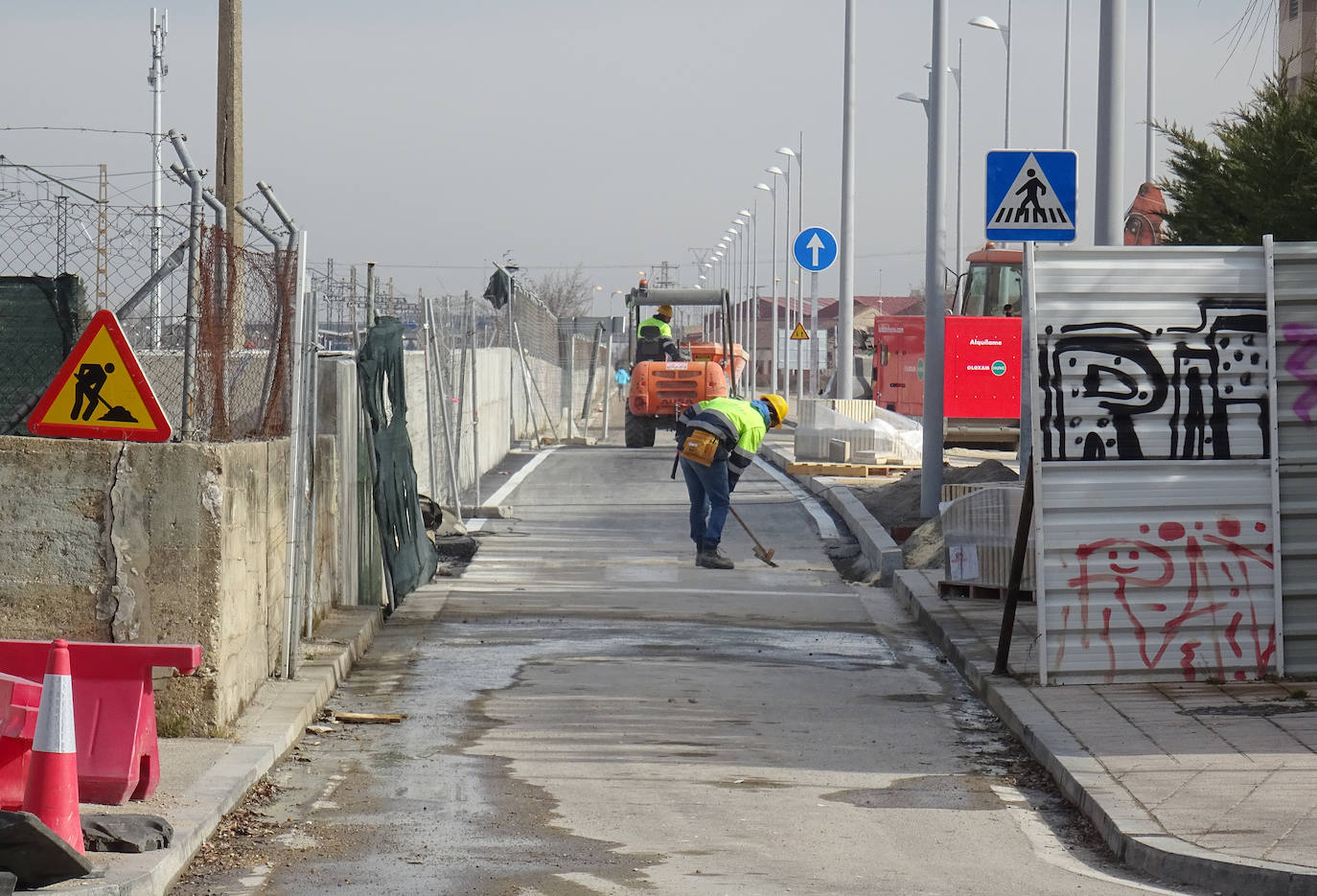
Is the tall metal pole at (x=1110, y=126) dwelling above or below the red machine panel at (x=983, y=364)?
above

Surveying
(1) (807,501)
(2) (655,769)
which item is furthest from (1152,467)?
(1) (807,501)

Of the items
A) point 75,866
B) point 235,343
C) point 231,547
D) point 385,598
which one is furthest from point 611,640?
point 75,866

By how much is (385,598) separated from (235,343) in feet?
9.24

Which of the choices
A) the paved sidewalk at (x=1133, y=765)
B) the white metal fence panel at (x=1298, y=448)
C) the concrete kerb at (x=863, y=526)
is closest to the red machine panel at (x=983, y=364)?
the concrete kerb at (x=863, y=526)

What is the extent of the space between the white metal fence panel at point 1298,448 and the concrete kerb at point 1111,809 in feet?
4.93

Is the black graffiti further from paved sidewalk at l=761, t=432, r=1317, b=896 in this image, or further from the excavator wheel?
the excavator wheel

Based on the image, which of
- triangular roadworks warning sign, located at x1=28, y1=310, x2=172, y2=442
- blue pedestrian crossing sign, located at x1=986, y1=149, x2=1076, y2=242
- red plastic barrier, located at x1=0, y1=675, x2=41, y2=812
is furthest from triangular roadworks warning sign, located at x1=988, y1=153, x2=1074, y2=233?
red plastic barrier, located at x1=0, y1=675, x2=41, y2=812

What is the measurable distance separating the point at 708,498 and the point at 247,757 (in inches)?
343

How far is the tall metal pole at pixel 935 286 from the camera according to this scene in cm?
1666

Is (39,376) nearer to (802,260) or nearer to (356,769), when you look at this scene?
(356,769)

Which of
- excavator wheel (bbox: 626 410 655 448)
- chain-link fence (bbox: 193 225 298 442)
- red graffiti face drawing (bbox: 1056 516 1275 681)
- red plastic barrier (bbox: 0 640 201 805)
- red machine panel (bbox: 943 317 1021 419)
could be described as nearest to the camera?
red plastic barrier (bbox: 0 640 201 805)

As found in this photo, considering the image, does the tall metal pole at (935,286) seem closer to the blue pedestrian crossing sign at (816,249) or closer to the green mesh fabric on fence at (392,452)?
Answer: the green mesh fabric on fence at (392,452)

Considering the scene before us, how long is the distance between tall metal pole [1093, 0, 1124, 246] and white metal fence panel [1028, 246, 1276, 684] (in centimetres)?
294

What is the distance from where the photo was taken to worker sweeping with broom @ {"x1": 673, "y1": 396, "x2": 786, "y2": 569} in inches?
582
